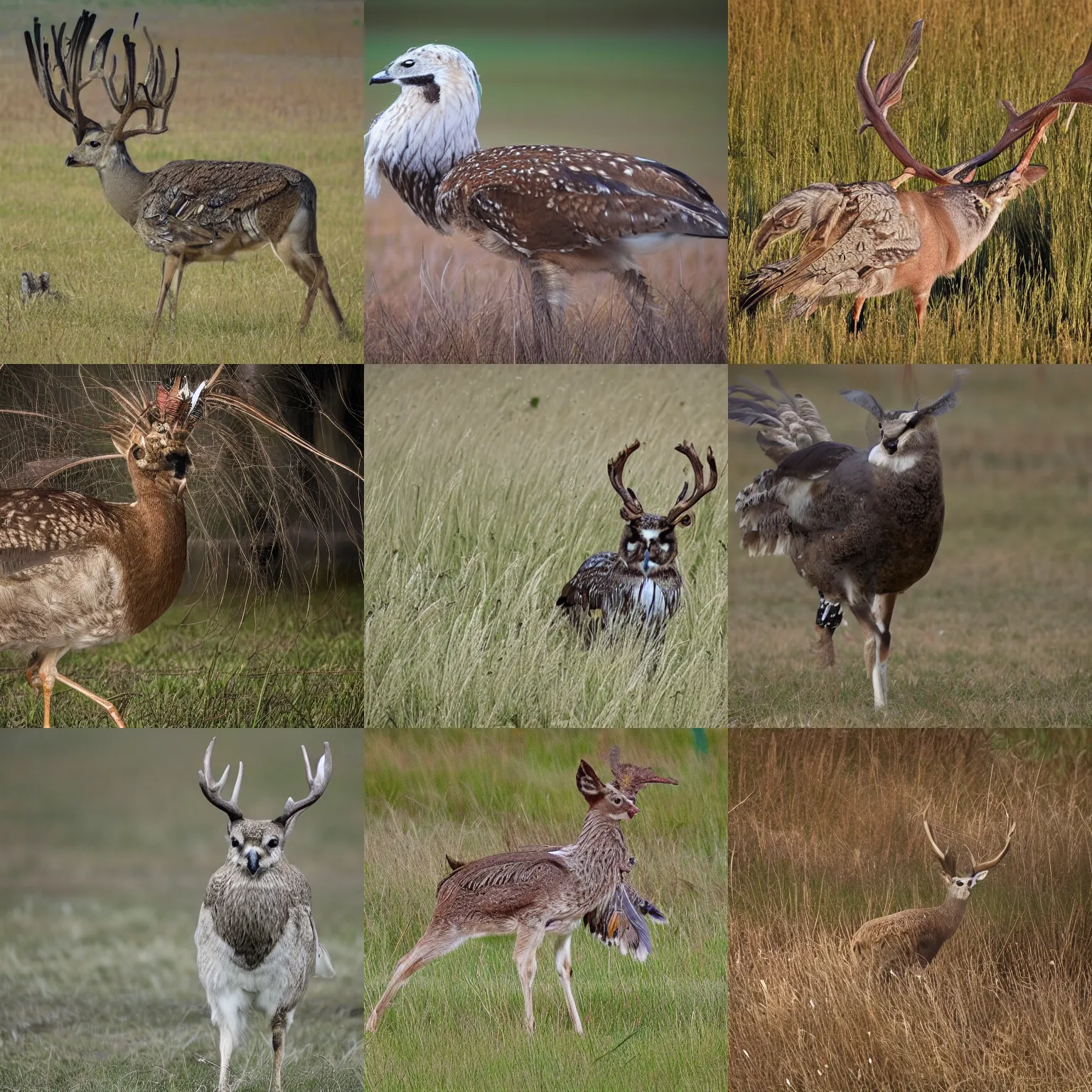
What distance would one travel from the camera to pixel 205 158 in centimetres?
Result: 692

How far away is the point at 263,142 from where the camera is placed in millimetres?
7004

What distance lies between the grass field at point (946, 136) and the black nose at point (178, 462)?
212cm

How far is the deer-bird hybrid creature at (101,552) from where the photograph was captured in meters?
6.38

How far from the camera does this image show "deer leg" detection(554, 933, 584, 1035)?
6.41m

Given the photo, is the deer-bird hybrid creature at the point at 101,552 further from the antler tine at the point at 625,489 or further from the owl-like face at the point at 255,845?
the antler tine at the point at 625,489

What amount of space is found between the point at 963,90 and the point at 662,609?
7.74 feet

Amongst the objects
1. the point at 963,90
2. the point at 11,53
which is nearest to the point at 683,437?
the point at 963,90

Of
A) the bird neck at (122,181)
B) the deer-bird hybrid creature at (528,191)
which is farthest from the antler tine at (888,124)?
the bird neck at (122,181)

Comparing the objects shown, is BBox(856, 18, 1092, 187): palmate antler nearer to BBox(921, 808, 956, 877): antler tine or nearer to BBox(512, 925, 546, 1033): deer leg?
BBox(921, 808, 956, 877): antler tine

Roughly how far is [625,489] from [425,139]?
5.00ft

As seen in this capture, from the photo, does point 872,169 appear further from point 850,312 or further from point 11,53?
point 11,53

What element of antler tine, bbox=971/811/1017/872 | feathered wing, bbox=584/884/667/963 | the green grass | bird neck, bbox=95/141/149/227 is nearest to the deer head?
the green grass

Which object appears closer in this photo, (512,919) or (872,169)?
(512,919)

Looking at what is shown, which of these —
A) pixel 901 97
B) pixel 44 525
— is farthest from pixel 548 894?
pixel 901 97
